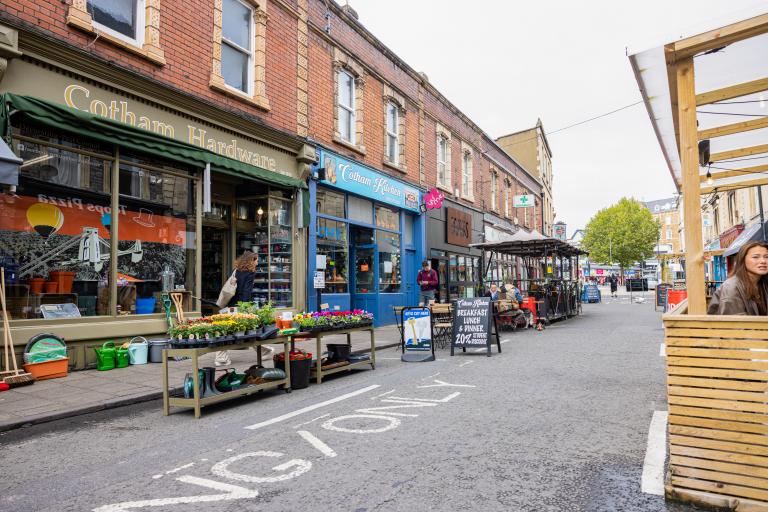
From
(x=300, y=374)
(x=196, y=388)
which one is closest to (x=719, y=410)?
(x=196, y=388)

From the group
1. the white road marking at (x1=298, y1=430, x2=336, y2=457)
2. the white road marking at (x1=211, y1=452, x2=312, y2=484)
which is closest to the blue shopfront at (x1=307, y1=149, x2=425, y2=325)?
the white road marking at (x1=298, y1=430, x2=336, y2=457)

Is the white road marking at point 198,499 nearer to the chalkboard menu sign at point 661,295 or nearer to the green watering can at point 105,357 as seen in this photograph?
the green watering can at point 105,357

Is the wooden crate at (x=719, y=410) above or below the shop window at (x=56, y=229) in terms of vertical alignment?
below

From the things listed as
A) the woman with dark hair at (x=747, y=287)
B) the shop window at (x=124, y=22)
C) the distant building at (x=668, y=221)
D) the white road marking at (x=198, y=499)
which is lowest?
the white road marking at (x=198, y=499)

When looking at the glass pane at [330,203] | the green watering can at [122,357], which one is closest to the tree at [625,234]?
the glass pane at [330,203]

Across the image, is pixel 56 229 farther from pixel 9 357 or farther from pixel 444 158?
pixel 444 158

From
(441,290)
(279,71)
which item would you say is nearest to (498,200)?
(441,290)

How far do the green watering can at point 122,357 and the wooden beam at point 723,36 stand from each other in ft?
27.7

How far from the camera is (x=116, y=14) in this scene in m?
8.60

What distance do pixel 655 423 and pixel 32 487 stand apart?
17.4ft

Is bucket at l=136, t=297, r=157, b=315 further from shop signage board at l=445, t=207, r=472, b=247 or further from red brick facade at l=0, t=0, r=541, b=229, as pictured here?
shop signage board at l=445, t=207, r=472, b=247

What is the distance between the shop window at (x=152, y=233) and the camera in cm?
874

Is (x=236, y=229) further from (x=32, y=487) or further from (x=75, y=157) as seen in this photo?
(x=32, y=487)

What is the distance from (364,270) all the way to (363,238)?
1.02 m
